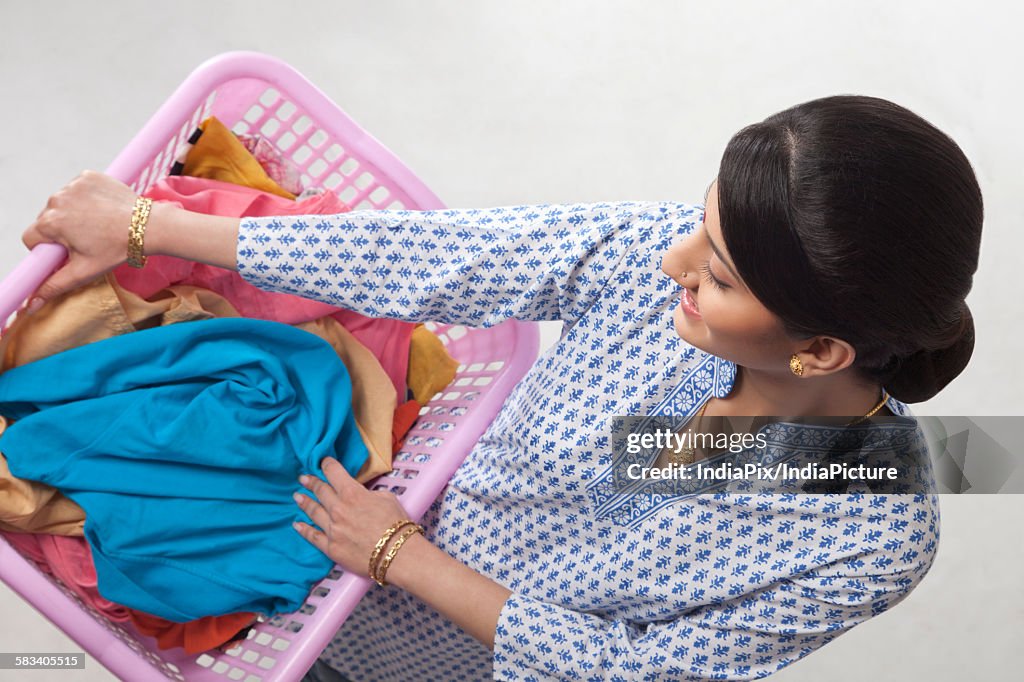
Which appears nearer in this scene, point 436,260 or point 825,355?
point 825,355

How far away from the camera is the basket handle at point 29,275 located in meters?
1.04

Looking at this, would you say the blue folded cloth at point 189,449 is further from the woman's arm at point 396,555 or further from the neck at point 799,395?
the neck at point 799,395

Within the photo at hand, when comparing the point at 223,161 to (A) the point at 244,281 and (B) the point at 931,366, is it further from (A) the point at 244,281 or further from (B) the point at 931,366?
(B) the point at 931,366

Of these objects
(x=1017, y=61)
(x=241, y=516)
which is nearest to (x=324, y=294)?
(x=241, y=516)

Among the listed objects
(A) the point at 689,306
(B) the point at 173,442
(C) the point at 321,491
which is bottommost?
(C) the point at 321,491

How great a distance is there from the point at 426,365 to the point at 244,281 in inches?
9.7

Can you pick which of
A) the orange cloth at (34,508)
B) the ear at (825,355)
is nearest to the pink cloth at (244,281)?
the orange cloth at (34,508)

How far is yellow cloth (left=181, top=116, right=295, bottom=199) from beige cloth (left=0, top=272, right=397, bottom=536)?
16 centimetres

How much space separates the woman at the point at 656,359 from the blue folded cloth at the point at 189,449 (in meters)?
0.06

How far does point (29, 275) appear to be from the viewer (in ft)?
3.47

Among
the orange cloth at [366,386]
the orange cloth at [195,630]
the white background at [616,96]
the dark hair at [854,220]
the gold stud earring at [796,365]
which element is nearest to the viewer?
the dark hair at [854,220]

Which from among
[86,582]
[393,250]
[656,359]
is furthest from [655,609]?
[86,582]

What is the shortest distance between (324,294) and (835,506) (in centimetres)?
56

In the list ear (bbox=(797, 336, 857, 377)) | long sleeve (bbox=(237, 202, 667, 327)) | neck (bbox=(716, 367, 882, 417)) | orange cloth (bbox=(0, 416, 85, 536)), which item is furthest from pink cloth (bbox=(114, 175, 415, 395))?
ear (bbox=(797, 336, 857, 377))
